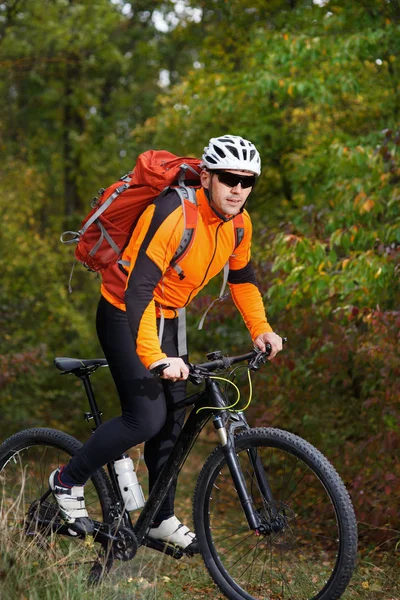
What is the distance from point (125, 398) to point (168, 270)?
609 millimetres

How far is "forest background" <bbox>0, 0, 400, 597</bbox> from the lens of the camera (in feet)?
19.0

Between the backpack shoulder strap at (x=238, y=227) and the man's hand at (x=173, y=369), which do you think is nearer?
the man's hand at (x=173, y=369)

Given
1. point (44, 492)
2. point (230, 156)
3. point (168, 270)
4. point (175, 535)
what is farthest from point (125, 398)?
point (230, 156)

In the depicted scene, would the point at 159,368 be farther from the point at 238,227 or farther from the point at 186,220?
the point at 238,227

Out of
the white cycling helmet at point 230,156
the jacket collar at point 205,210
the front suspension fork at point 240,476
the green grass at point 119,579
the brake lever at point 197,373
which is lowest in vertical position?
the green grass at point 119,579

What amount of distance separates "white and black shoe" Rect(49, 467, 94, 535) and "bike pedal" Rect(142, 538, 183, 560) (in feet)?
0.92

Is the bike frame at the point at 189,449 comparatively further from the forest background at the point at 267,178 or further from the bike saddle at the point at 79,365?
the forest background at the point at 267,178

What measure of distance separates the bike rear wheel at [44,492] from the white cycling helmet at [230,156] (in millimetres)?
1564

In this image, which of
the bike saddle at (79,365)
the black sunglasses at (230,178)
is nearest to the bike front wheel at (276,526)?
the bike saddle at (79,365)

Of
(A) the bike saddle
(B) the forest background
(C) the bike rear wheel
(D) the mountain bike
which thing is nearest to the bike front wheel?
(D) the mountain bike

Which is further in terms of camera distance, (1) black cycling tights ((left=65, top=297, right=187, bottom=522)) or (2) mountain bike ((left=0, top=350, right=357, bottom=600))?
(1) black cycling tights ((left=65, top=297, right=187, bottom=522))

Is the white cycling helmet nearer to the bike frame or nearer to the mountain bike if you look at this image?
the mountain bike

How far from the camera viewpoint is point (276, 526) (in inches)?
132

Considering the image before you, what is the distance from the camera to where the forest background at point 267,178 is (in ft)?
19.0
